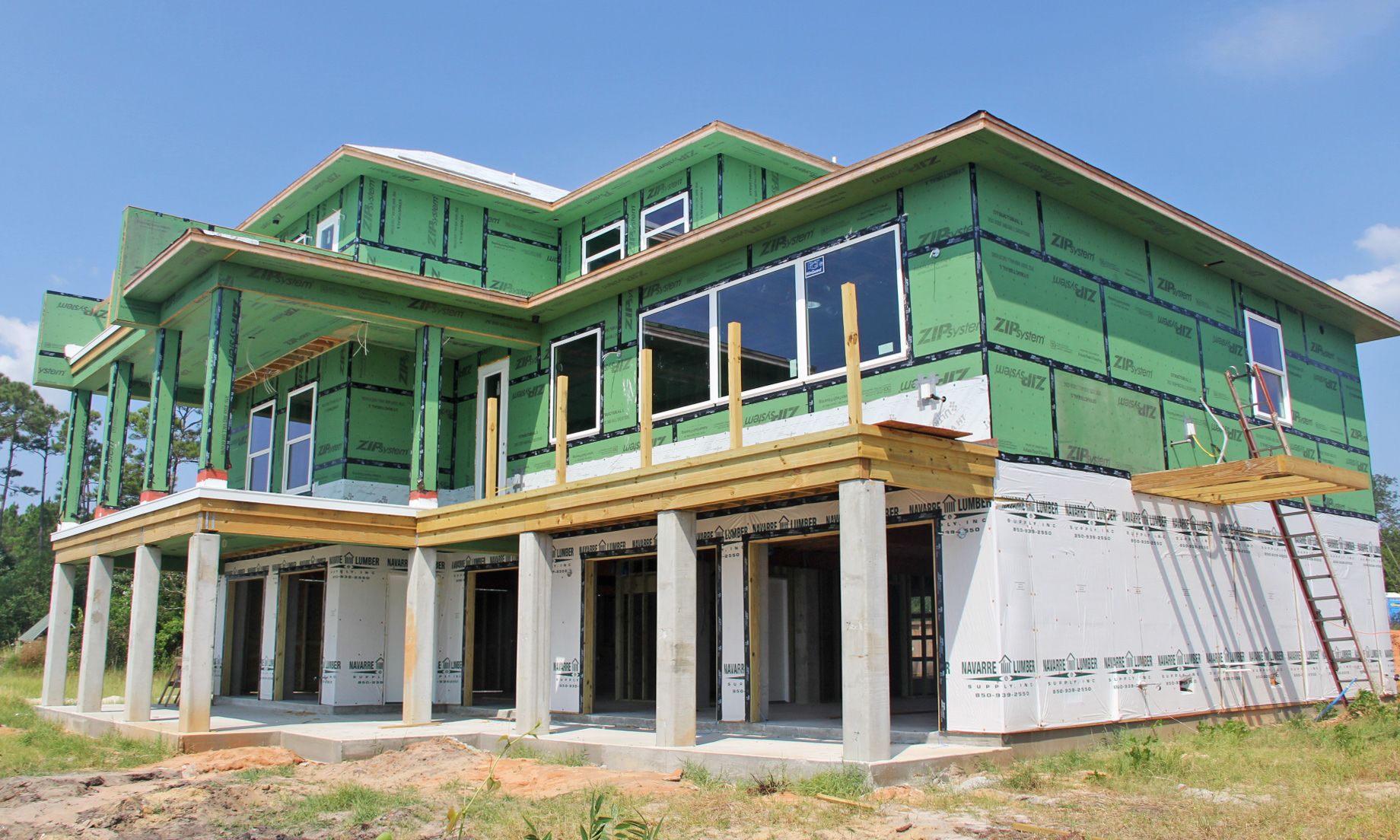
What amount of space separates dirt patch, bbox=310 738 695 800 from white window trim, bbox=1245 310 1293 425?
36.3 ft

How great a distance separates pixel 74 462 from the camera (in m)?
22.0

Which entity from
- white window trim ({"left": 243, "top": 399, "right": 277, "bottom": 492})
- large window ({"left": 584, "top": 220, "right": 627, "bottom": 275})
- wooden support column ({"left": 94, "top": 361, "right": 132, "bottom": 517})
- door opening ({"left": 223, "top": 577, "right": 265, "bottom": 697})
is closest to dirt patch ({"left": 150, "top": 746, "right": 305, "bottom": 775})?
wooden support column ({"left": 94, "top": 361, "right": 132, "bottom": 517})

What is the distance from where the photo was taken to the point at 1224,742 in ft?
41.4

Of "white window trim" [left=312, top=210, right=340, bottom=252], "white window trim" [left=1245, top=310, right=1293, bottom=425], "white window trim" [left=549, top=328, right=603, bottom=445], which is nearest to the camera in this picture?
"white window trim" [left=1245, top=310, right=1293, bottom=425]

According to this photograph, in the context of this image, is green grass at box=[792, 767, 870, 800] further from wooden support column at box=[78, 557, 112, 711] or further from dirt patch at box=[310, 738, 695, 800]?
wooden support column at box=[78, 557, 112, 711]

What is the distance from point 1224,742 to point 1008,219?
6.41 m

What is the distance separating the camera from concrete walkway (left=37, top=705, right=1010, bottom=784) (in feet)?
35.6

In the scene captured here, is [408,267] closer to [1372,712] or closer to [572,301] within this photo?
[572,301]

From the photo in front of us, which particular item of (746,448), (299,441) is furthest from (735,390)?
(299,441)

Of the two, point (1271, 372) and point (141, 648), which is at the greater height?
point (1271, 372)

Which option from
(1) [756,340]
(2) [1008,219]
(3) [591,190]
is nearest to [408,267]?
(3) [591,190]

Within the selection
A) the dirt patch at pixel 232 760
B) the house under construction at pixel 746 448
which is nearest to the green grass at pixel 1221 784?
the house under construction at pixel 746 448

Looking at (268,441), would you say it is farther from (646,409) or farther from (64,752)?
(646,409)

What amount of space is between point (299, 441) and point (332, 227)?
4.07 m
